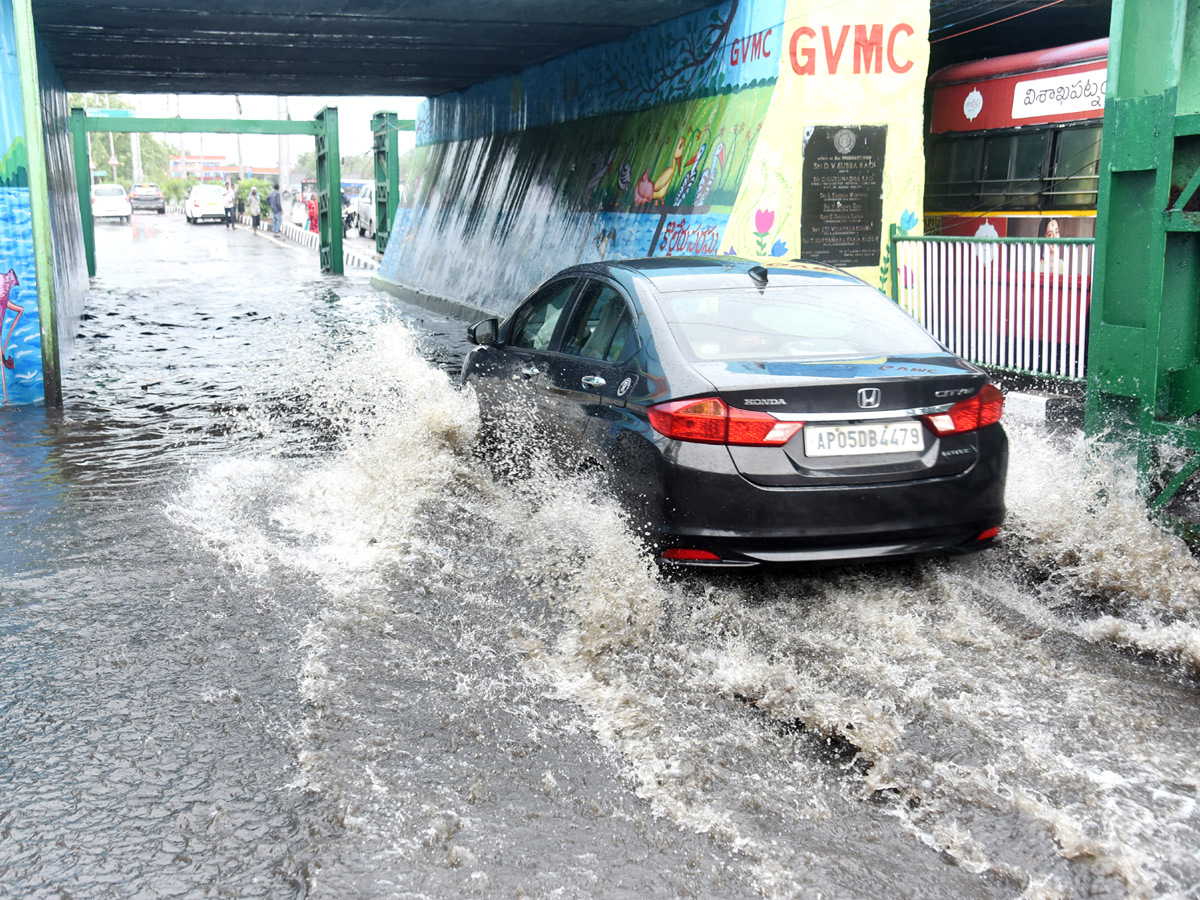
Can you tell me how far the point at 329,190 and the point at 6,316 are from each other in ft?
60.2

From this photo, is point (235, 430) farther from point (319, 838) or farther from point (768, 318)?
point (319, 838)

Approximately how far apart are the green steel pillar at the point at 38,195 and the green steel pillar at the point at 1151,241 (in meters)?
8.40

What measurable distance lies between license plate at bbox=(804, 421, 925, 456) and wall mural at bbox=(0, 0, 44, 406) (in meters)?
8.19

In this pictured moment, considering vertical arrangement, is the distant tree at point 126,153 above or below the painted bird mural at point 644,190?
above

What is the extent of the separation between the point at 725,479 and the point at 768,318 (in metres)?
1.15

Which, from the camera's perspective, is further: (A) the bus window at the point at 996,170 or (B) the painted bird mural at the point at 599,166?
(B) the painted bird mural at the point at 599,166

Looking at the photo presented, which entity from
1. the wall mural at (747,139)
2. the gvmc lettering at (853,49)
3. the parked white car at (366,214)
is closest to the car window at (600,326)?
the wall mural at (747,139)

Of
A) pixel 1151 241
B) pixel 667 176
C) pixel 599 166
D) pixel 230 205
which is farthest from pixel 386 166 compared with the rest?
pixel 230 205

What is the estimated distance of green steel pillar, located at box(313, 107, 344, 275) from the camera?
26953 millimetres

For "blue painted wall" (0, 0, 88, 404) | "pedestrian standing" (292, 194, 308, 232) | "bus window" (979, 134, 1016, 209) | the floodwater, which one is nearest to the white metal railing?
the floodwater

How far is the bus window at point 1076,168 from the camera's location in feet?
43.7

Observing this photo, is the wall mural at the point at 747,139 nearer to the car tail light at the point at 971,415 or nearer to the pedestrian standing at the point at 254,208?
the car tail light at the point at 971,415

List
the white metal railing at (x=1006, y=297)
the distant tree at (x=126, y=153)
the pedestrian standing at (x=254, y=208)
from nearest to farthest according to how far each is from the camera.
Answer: the white metal railing at (x=1006, y=297)
the pedestrian standing at (x=254, y=208)
the distant tree at (x=126, y=153)

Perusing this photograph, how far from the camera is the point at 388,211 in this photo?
29531 millimetres
